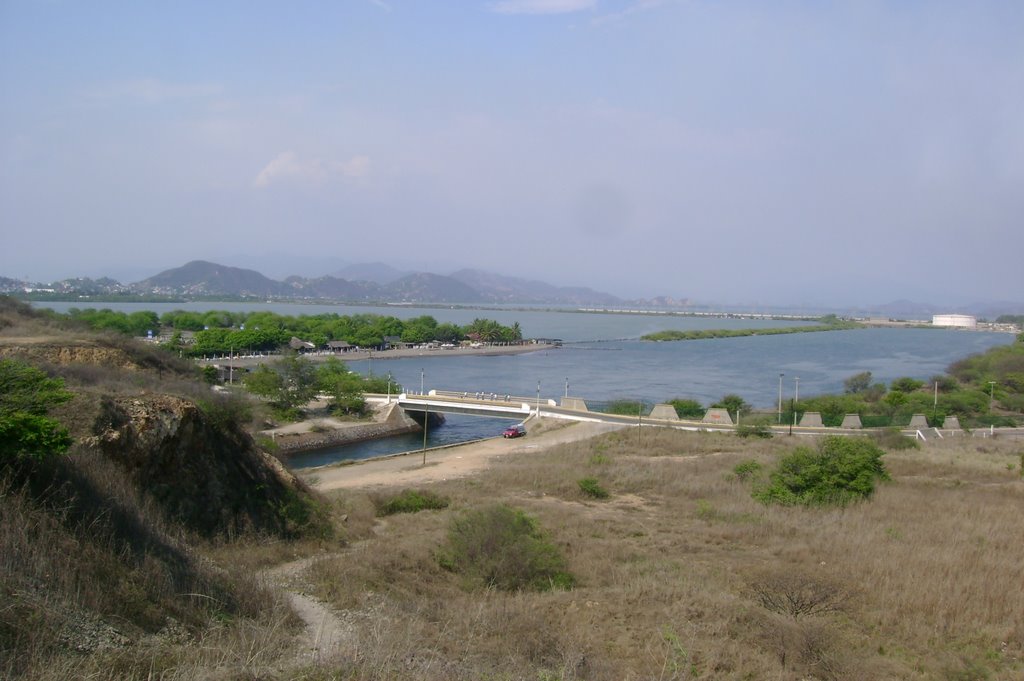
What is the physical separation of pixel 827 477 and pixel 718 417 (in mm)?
20381

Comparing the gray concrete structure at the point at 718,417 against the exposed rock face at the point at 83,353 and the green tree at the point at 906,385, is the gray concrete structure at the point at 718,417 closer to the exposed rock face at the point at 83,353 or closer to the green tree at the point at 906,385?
the green tree at the point at 906,385

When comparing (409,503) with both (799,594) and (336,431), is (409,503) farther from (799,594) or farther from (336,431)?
(336,431)

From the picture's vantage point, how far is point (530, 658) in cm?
634

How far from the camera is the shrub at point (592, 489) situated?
18.2 meters

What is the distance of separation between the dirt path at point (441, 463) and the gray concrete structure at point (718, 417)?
5.65 meters

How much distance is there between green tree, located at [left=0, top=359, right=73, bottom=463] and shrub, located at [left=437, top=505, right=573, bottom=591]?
5306 millimetres

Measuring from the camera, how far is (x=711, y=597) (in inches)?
350

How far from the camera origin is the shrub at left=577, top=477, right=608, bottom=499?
18.2 metres

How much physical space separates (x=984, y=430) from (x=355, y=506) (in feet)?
112

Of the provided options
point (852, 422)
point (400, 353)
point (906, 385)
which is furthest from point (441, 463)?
point (400, 353)

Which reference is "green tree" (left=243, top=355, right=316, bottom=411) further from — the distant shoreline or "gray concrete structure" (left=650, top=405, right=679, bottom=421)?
the distant shoreline

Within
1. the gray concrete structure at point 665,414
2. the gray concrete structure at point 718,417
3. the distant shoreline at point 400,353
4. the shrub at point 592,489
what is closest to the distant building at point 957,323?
the distant shoreline at point 400,353

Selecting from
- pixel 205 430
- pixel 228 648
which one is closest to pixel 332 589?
pixel 228 648

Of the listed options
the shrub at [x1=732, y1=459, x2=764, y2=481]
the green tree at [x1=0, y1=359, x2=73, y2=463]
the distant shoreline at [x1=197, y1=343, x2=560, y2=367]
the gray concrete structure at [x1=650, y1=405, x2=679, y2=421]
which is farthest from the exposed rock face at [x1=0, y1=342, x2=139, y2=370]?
the distant shoreline at [x1=197, y1=343, x2=560, y2=367]
